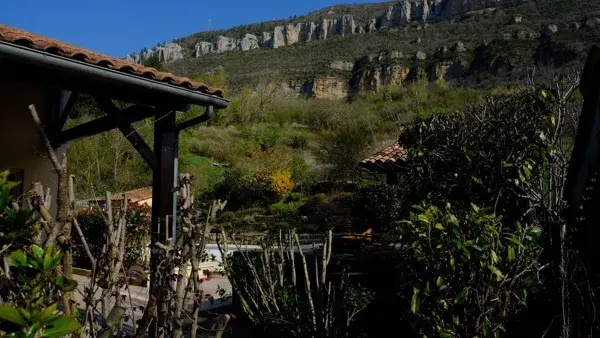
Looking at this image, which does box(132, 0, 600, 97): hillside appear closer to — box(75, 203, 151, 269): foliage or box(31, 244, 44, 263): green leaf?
box(75, 203, 151, 269): foliage

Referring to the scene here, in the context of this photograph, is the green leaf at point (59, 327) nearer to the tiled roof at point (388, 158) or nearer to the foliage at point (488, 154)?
the foliage at point (488, 154)

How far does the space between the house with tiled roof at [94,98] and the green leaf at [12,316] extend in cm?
195

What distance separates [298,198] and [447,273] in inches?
744

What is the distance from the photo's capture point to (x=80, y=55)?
423 centimetres

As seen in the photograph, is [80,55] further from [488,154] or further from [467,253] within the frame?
[488,154]

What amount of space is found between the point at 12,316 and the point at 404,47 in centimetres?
5290

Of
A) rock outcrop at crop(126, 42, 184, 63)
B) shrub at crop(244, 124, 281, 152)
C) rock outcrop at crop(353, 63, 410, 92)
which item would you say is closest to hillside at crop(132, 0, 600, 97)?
rock outcrop at crop(353, 63, 410, 92)

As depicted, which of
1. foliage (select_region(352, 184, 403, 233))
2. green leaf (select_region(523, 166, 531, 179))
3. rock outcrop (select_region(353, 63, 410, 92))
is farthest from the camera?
rock outcrop (select_region(353, 63, 410, 92))

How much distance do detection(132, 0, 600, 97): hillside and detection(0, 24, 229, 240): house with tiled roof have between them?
32.4 m

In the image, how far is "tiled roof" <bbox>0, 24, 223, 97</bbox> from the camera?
12.8 ft

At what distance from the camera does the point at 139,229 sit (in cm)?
948

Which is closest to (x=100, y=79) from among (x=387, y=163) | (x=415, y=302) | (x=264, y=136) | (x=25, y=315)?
(x=415, y=302)

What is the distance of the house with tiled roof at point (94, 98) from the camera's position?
4.11 metres

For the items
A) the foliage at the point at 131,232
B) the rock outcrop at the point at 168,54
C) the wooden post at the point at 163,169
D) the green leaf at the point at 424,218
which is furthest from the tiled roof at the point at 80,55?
the rock outcrop at the point at 168,54
